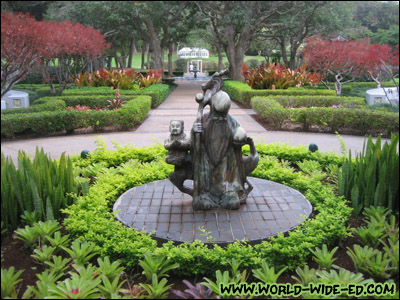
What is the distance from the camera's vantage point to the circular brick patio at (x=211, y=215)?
4.28m

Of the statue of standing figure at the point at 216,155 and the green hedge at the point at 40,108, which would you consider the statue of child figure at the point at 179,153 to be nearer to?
the statue of standing figure at the point at 216,155

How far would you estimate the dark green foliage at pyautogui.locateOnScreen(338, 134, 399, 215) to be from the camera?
442cm

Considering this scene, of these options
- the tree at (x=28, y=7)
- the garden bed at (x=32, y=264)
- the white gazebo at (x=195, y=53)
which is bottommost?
the garden bed at (x=32, y=264)

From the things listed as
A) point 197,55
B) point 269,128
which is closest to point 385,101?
point 269,128

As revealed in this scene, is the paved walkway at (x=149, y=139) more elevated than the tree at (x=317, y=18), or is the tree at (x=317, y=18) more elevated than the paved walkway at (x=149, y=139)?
the tree at (x=317, y=18)

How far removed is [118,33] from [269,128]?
71.5ft

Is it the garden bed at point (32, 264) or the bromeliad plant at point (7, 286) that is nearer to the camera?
the bromeliad plant at point (7, 286)

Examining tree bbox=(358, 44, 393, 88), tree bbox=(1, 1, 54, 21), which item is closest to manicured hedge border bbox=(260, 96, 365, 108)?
tree bbox=(358, 44, 393, 88)

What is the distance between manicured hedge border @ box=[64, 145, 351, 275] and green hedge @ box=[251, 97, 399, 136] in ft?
20.7

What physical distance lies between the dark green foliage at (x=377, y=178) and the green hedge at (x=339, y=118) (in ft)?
21.3

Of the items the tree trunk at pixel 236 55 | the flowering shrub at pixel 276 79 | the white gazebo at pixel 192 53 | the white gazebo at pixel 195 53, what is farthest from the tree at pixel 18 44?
the white gazebo at pixel 195 53

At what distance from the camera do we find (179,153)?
489 cm

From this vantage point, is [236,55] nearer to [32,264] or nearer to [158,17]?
[158,17]

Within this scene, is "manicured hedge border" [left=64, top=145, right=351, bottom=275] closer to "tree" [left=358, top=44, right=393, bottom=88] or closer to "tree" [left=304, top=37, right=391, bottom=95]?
"tree" [left=304, top=37, right=391, bottom=95]
